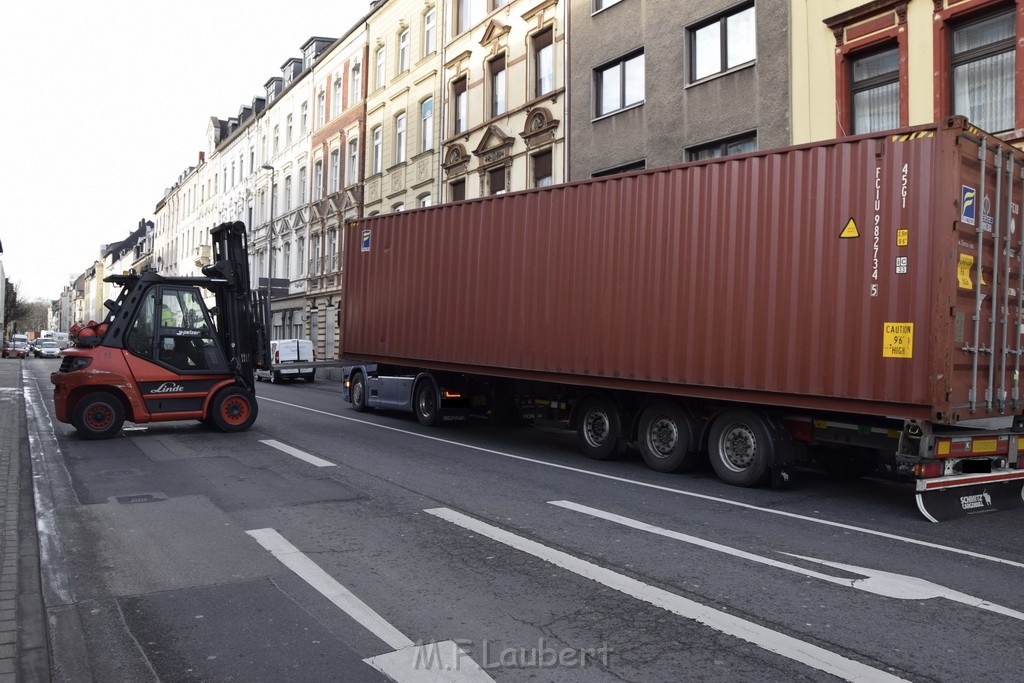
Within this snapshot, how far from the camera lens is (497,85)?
2600 cm

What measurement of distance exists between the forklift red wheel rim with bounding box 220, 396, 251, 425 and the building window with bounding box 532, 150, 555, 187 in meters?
11.9

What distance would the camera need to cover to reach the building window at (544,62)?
75.2 feet

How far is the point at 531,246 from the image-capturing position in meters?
12.1

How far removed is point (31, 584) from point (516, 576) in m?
2.93

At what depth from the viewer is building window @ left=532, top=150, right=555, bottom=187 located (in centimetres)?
2283

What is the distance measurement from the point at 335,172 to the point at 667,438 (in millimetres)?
32517

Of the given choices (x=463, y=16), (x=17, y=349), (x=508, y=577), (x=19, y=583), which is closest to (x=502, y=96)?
(x=463, y=16)

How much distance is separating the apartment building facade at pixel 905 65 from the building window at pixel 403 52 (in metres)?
20.4

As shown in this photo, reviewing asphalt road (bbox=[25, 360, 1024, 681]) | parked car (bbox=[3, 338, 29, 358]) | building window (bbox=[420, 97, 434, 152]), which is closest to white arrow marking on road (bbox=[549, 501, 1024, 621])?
asphalt road (bbox=[25, 360, 1024, 681])

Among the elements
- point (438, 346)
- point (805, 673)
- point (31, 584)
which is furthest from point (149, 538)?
point (438, 346)

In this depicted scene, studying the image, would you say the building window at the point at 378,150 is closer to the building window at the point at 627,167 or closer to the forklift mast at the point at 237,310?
the building window at the point at 627,167

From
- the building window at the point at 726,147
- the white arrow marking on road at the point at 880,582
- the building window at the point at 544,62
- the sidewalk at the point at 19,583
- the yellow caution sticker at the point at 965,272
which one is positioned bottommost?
the white arrow marking on road at the point at 880,582

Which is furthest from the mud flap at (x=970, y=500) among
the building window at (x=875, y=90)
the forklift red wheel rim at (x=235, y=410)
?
the forklift red wheel rim at (x=235, y=410)

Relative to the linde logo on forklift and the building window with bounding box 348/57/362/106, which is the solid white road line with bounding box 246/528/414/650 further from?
the building window with bounding box 348/57/362/106
